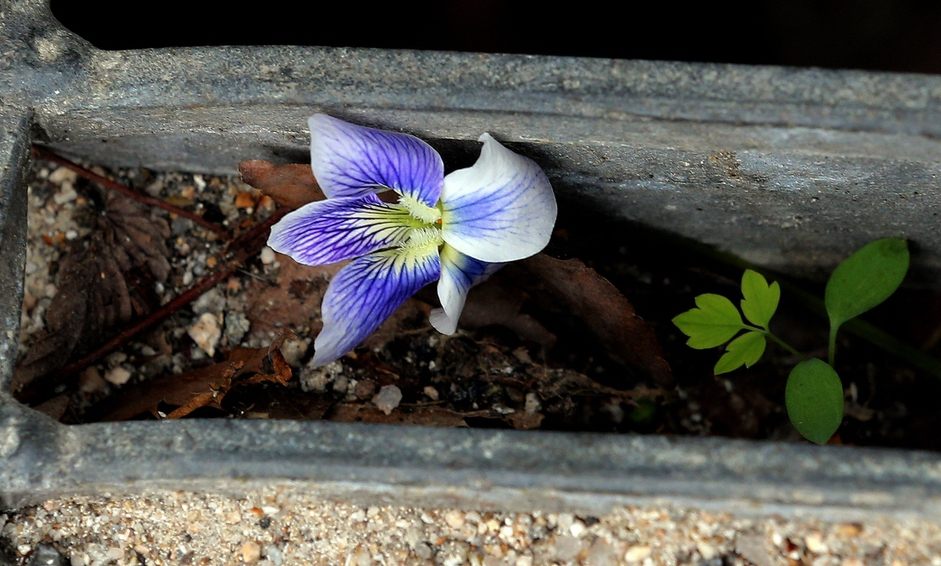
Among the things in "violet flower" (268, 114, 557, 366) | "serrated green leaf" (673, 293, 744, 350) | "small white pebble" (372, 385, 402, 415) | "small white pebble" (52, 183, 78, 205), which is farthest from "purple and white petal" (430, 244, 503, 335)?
"small white pebble" (52, 183, 78, 205)

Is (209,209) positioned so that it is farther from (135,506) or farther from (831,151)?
(831,151)

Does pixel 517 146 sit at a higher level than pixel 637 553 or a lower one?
higher

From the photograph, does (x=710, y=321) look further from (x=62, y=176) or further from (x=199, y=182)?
(x=62, y=176)

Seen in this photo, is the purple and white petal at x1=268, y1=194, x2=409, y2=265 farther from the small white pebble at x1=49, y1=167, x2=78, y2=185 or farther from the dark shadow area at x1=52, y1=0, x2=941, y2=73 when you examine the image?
the dark shadow area at x1=52, y1=0, x2=941, y2=73

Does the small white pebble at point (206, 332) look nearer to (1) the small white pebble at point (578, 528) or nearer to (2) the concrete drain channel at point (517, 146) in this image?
(2) the concrete drain channel at point (517, 146)

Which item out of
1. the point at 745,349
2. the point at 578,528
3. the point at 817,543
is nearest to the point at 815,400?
the point at 745,349

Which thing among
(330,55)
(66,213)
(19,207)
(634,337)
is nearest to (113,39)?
(66,213)

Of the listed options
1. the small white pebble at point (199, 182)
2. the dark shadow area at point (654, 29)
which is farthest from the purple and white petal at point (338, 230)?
the dark shadow area at point (654, 29)
